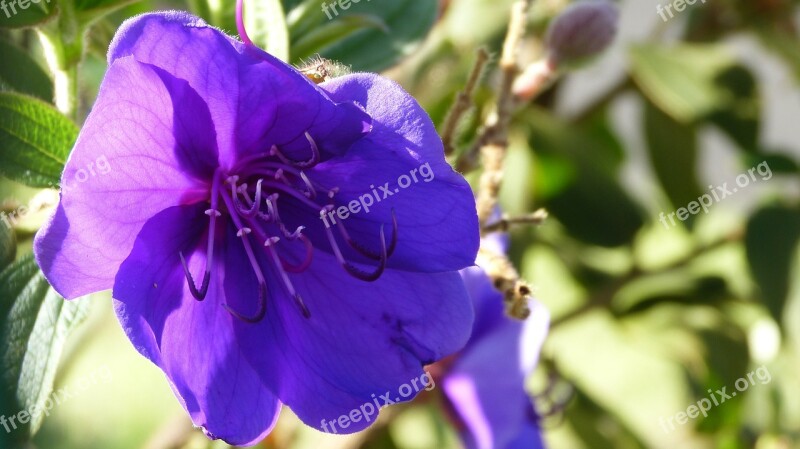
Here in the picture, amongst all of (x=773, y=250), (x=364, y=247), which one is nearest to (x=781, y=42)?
(x=773, y=250)

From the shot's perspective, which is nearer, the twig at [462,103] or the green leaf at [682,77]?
the twig at [462,103]

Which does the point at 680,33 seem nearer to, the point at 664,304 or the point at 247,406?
the point at 664,304

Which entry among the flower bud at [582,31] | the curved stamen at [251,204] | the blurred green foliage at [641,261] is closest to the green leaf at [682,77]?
the blurred green foliage at [641,261]

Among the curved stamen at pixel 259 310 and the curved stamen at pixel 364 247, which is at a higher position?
the curved stamen at pixel 364 247

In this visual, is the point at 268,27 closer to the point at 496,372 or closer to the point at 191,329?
the point at 191,329

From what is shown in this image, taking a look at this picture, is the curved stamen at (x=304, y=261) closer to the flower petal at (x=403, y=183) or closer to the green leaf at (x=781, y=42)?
the flower petal at (x=403, y=183)

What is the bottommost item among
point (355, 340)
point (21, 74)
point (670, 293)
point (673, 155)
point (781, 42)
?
point (670, 293)

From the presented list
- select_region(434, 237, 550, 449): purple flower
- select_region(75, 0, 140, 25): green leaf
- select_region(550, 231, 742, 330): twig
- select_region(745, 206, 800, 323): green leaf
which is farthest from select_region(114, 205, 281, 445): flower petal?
select_region(745, 206, 800, 323): green leaf

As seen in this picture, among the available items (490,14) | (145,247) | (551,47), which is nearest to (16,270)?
(145,247)
